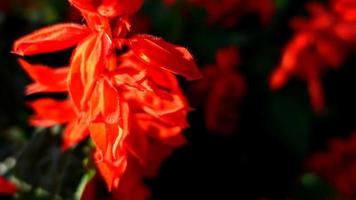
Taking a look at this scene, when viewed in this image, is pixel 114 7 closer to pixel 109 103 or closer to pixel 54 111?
pixel 109 103

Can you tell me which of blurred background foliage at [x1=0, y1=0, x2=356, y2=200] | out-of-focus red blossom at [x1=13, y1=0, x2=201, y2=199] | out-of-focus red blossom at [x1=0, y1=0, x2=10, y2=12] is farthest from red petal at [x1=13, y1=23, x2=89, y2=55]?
out-of-focus red blossom at [x1=0, y1=0, x2=10, y2=12]

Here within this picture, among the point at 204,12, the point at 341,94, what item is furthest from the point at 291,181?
the point at 204,12

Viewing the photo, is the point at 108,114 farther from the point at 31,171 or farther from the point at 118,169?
the point at 31,171

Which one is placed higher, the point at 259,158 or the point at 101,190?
the point at 101,190

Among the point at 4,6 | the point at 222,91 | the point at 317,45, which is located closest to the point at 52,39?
the point at 222,91

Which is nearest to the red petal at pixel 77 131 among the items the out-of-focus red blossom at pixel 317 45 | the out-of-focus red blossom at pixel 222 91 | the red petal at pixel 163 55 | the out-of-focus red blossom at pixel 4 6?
the red petal at pixel 163 55

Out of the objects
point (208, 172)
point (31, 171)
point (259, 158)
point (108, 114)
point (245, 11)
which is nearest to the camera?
point (108, 114)

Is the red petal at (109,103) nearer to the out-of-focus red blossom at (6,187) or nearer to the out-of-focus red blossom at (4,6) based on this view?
the out-of-focus red blossom at (6,187)
